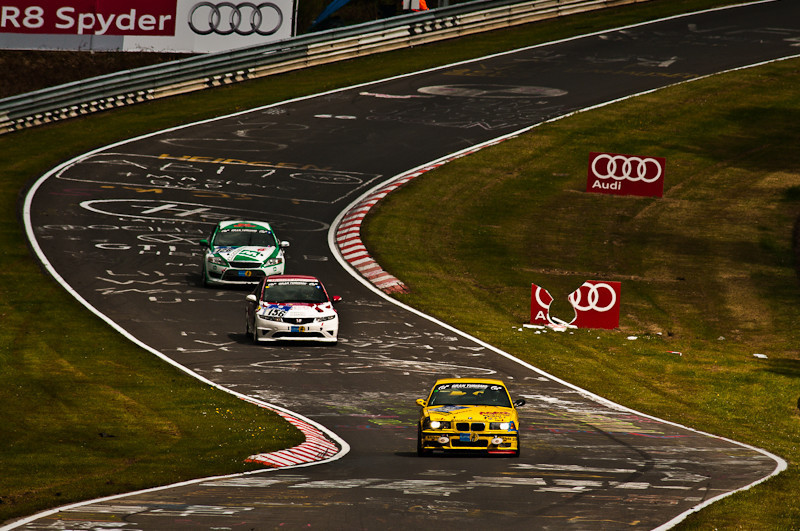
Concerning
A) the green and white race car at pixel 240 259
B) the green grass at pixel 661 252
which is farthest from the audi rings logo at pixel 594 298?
the green and white race car at pixel 240 259

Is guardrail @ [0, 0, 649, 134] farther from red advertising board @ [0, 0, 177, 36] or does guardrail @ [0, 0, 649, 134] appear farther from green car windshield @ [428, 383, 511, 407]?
green car windshield @ [428, 383, 511, 407]

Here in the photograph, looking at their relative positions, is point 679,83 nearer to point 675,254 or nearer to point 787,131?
point 787,131

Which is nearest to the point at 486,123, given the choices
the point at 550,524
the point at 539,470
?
the point at 539,470

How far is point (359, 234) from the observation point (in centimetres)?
3919

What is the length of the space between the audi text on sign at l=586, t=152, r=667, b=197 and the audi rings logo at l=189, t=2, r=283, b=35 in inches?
1141

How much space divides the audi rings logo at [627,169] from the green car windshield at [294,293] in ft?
32.2

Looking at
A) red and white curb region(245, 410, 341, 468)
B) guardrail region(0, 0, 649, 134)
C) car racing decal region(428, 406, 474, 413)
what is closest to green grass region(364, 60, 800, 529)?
car racing decal region(428, 406, 474, 413)

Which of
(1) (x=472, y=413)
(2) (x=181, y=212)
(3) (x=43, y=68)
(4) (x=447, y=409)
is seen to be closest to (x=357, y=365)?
(4) (x=447, y=409)

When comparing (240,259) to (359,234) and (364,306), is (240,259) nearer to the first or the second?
(364,306)

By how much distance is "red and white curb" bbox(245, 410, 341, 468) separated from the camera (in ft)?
56.3

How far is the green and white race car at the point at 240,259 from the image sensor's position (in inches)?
1286

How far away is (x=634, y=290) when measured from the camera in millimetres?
35500

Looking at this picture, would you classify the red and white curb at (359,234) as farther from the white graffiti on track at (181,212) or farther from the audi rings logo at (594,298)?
the audi rings logo at (594,298)

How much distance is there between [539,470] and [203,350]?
11795mm
